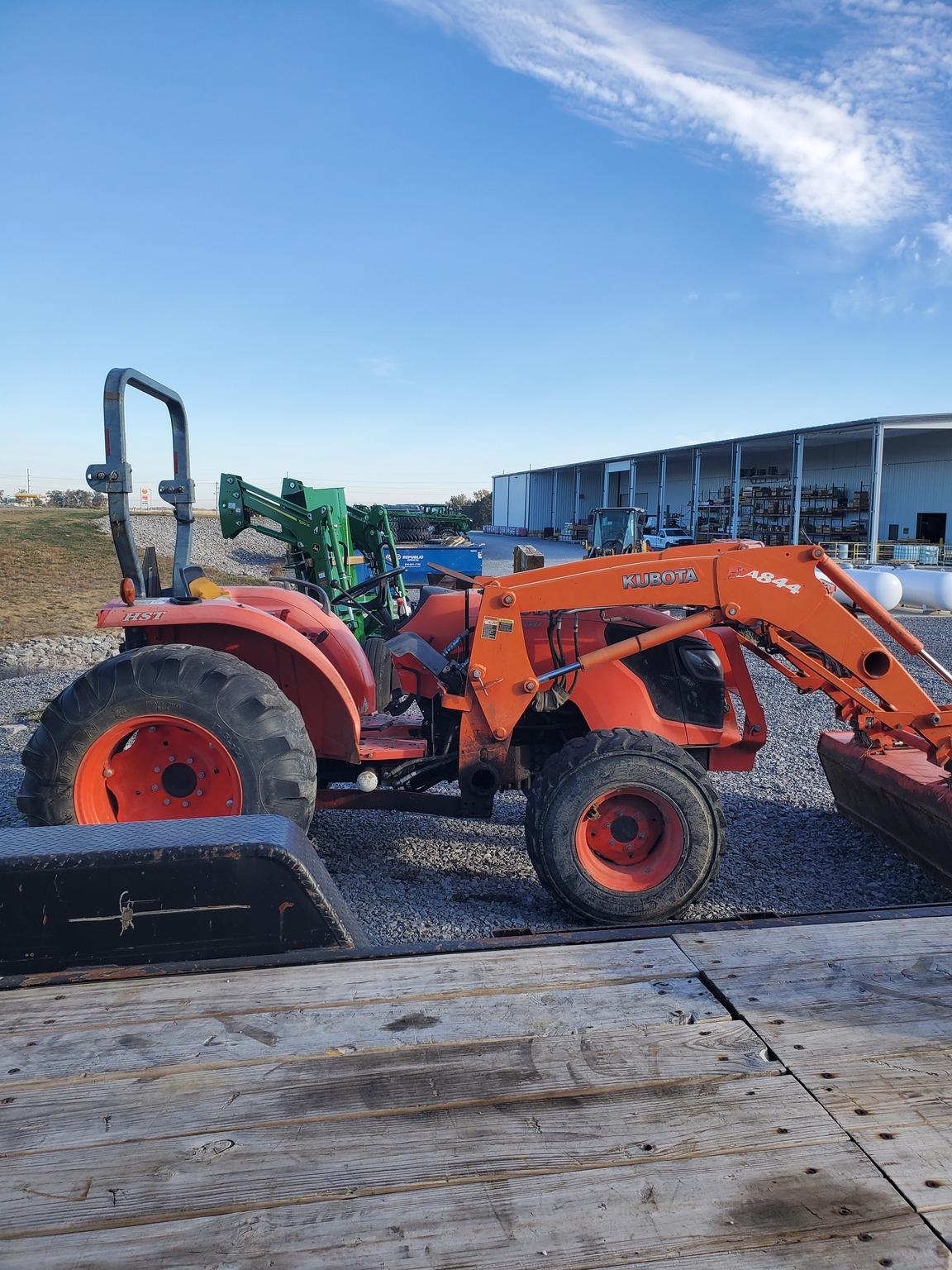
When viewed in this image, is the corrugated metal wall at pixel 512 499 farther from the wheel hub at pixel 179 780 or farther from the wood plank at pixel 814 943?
the wood plank at pixel 814 943

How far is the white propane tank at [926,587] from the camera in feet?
56.5

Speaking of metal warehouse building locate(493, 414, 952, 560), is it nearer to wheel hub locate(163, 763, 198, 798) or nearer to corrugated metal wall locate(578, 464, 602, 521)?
corrugated metal wall locate(578, 464, 602, 521)

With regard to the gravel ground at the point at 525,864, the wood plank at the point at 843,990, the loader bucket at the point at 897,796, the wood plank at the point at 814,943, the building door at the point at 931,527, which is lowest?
the gravel ground at the point at 525,864

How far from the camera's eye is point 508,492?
58.2 meters

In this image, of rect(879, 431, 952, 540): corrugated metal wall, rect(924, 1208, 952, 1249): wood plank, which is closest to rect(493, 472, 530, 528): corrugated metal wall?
rect(879, 431, 952, 540): corrugated metal wall

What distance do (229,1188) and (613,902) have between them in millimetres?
2548

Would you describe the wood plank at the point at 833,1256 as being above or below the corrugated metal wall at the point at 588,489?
below

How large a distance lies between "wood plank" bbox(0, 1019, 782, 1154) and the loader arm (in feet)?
7.55

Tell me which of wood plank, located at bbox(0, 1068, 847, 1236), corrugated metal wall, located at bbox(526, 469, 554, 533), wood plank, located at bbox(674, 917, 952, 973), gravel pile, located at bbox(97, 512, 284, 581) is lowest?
wood plank, located at bbox(0, 1068, 847, 1236)

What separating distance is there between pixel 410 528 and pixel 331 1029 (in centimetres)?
2763

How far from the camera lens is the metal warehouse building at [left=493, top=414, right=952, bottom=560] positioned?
31781 mm

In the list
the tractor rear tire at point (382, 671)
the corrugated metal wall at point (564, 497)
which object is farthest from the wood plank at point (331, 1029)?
the corrugated metal wall at point (564, 497)

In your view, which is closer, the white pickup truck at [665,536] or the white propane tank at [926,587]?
the white propane tank at [926,587]

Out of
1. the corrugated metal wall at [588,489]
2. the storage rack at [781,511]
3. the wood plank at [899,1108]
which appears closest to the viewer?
the wood plank at [899,1108]
